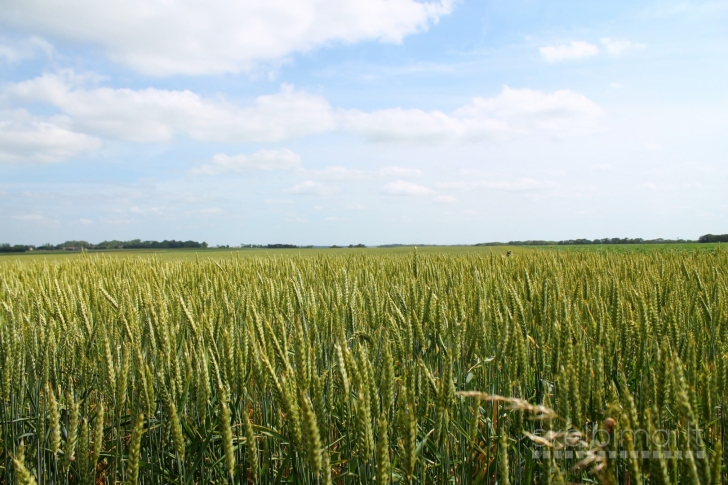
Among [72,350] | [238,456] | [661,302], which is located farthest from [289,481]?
[661,302]

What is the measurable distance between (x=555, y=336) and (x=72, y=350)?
1798 mm

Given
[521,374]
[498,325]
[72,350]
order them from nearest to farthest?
[521,374] < [498,325] < [72,350]

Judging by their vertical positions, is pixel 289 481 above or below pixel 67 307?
below

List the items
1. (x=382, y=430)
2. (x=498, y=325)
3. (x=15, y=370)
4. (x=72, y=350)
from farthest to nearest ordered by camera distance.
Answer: (x=72, y=350) → (x=498, y=325) → (x=15, y=370) → (x=382, y=430)

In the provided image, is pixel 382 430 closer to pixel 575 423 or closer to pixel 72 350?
pixel 575 423

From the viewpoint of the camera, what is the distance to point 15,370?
5.32ft

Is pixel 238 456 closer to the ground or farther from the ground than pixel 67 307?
closer to the ground

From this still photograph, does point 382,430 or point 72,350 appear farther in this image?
point 72,350

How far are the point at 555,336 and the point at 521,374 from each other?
0.14 meters

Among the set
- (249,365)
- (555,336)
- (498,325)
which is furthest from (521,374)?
(249,365)

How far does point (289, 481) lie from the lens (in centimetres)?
139

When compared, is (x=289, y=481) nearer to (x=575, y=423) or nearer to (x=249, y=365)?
(x=249, y=365)

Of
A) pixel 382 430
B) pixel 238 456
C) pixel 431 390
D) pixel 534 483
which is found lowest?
pixel 534 483

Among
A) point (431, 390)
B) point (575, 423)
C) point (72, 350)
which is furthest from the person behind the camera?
point (72, 350)
